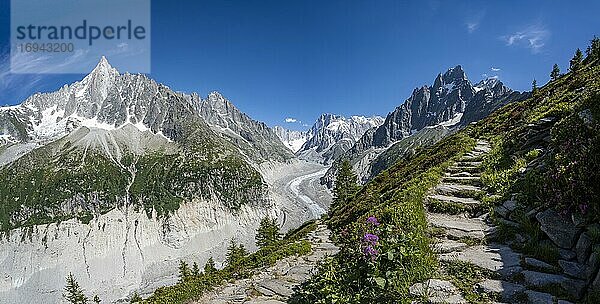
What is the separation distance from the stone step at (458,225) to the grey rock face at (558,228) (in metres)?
1.62

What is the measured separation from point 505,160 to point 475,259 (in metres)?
9.45

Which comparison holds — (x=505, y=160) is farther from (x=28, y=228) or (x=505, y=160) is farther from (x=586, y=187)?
(x=28, y=228)

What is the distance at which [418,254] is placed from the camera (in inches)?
284

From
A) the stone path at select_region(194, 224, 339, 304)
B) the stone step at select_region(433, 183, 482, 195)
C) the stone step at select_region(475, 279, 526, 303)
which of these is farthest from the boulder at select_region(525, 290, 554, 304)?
the stone step at select_region(433, 183, 482, 195)

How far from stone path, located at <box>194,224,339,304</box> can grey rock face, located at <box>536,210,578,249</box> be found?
6196 mm

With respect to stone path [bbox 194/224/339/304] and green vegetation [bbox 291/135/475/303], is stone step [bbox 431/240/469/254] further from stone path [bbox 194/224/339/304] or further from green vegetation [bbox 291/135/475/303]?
stone path [bbox 194/224/339/304]

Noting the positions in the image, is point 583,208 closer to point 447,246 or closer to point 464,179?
point 447,246

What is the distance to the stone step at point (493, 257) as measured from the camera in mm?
7133

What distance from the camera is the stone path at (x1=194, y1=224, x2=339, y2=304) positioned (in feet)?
29.6

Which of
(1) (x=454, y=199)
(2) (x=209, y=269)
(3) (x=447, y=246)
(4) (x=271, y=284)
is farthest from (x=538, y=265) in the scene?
(2) (x=209, y=269)

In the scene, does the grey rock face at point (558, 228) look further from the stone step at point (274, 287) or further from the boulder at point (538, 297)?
the stone step at point (274, 287)

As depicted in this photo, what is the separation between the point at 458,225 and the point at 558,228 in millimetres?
2825

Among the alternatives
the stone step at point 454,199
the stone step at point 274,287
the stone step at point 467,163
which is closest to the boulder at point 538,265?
the stone step at point 454,199

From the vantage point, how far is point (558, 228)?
7.73 m
